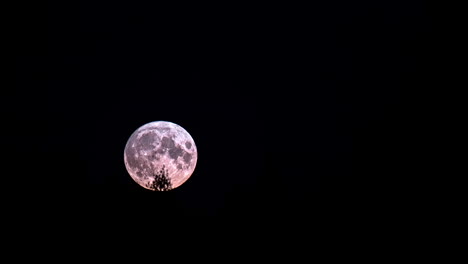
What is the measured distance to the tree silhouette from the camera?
36.6ft

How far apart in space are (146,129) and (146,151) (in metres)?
0.91

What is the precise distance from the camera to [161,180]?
439 inches

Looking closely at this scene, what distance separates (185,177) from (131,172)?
1685 mm

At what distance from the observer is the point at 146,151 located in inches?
445

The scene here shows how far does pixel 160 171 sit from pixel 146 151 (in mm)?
751

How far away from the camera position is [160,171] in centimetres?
1115

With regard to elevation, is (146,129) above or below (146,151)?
above

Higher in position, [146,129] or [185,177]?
[146,129]

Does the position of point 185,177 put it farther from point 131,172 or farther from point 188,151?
point 131,172

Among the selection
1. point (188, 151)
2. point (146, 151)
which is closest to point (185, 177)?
point (188, 151)

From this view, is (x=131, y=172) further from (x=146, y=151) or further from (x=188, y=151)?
(x=188, y=151)

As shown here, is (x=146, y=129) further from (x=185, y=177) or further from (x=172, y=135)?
(x=185, y=177)

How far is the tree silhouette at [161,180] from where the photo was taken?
36.6 feet

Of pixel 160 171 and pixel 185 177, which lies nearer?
pixel 160 171
